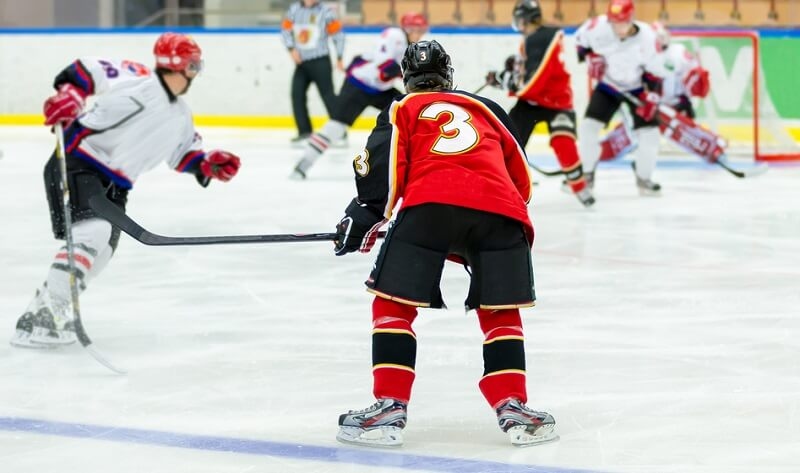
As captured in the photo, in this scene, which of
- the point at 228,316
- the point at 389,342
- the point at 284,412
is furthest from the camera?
the point at 228,316

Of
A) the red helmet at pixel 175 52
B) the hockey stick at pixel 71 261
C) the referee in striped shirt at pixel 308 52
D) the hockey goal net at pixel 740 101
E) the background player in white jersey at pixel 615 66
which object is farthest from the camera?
the referee in striped shirt at pixel 308 52

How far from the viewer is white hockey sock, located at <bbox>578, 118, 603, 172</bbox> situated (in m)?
6.98

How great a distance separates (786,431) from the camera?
8.85 ft

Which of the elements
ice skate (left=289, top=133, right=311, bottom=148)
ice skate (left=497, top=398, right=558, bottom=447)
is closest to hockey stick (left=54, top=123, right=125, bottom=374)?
ice skate (left=497, top=398, right=558, bottom=447)

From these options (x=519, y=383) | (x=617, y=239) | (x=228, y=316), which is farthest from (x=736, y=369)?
(x=617, y=239)

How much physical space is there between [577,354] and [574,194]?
11.1 feet

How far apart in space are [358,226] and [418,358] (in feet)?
2.96

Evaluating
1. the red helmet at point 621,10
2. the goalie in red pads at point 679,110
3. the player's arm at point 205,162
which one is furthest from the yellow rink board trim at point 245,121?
the player's arm at point 205,162

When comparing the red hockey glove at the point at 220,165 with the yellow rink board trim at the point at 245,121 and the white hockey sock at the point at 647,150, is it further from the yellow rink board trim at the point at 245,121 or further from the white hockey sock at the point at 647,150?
the yellow rink board trim at the point at 245,121

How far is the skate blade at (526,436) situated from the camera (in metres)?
→ 2.56

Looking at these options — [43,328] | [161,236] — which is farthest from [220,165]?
[43,328]

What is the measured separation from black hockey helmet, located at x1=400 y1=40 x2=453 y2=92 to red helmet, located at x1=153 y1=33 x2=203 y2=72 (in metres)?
1.17

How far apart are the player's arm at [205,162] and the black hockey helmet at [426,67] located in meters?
1.24

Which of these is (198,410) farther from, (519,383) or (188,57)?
(188,57)
